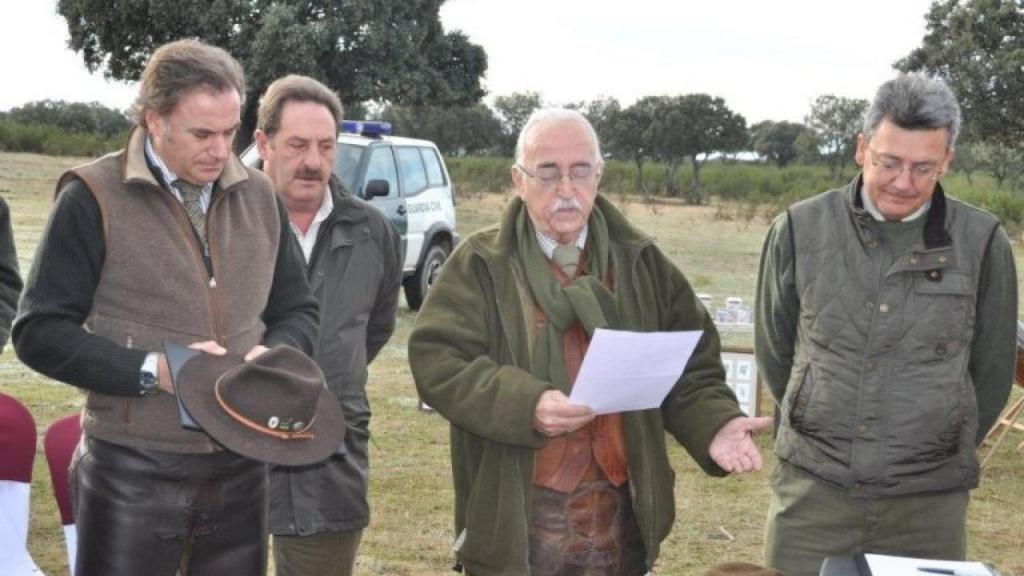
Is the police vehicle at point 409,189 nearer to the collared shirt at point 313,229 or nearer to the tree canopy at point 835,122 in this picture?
the collared shirt at point 313,229

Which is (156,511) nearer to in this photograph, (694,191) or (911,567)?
(911,567)

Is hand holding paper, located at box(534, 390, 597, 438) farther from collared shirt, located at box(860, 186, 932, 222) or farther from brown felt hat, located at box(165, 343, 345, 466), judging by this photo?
collared shirt, located at box(860, 186, 932, 222)

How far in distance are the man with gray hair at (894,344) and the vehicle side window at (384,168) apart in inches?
404

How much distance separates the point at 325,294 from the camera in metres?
3.70

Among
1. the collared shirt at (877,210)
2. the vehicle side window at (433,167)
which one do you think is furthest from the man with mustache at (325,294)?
the vehicle side window at (433,167)

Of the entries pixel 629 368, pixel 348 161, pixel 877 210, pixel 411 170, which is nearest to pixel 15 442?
pixel 629 368

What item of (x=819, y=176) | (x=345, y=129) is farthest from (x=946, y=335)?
(x=819, y=176)

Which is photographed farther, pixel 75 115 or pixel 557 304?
pixel 75 115

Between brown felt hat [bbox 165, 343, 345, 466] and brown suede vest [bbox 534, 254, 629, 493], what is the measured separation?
1.67 feet

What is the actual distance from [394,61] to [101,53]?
27.1 ft

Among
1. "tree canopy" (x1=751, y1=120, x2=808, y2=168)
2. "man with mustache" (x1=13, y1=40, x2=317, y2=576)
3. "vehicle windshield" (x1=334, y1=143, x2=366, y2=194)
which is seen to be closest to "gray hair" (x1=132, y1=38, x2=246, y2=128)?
"man with mustache" (x1=13, y1=40, x2=317, y2=576)

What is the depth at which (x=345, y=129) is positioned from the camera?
11.9 metres

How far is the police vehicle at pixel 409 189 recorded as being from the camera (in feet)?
43.7

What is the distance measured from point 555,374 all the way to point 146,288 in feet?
3.16
